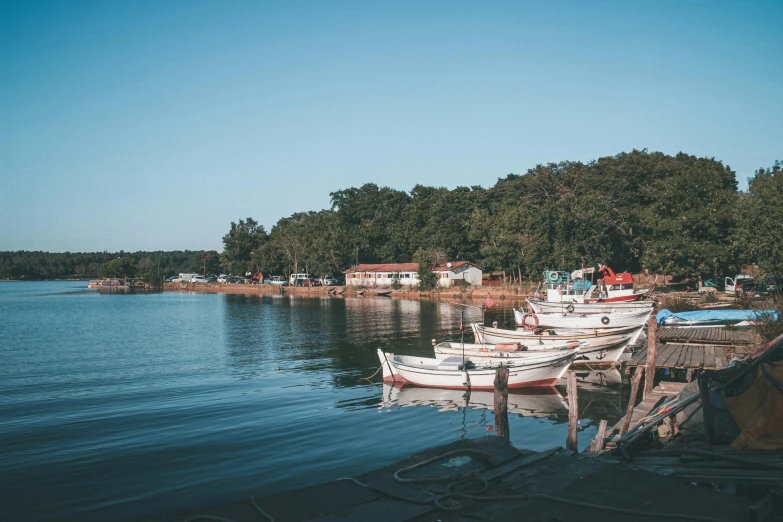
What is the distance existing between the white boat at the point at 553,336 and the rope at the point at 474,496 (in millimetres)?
20550

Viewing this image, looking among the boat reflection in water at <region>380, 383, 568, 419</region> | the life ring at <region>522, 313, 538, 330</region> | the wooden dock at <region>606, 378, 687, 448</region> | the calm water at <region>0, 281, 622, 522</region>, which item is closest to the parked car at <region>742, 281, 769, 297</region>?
the life ring at <region>522, 313, 538, 330</region>

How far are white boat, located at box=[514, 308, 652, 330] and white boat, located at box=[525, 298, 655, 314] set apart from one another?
8.63ft

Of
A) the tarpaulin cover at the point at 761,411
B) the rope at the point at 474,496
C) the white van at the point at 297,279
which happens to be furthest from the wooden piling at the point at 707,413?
the white van at the point at 297,279

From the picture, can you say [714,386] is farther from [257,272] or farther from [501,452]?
[257,272]

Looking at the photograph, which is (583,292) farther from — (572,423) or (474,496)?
(474,496)

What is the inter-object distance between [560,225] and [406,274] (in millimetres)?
32991

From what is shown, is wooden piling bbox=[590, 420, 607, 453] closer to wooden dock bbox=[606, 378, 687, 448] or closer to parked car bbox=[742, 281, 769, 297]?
wooden dock bbox=[606, 378, 687, 448]

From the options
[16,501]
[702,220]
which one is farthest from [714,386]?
[702,220]

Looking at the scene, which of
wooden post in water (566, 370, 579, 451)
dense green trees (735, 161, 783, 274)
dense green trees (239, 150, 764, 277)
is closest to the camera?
wooden post in water (566, 370, 579, 451)

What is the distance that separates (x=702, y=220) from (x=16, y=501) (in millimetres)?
58355

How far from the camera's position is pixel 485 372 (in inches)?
979

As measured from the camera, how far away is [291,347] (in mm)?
40656

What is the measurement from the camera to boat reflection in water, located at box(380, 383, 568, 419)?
22.5 metres

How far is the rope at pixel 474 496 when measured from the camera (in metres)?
7.71
